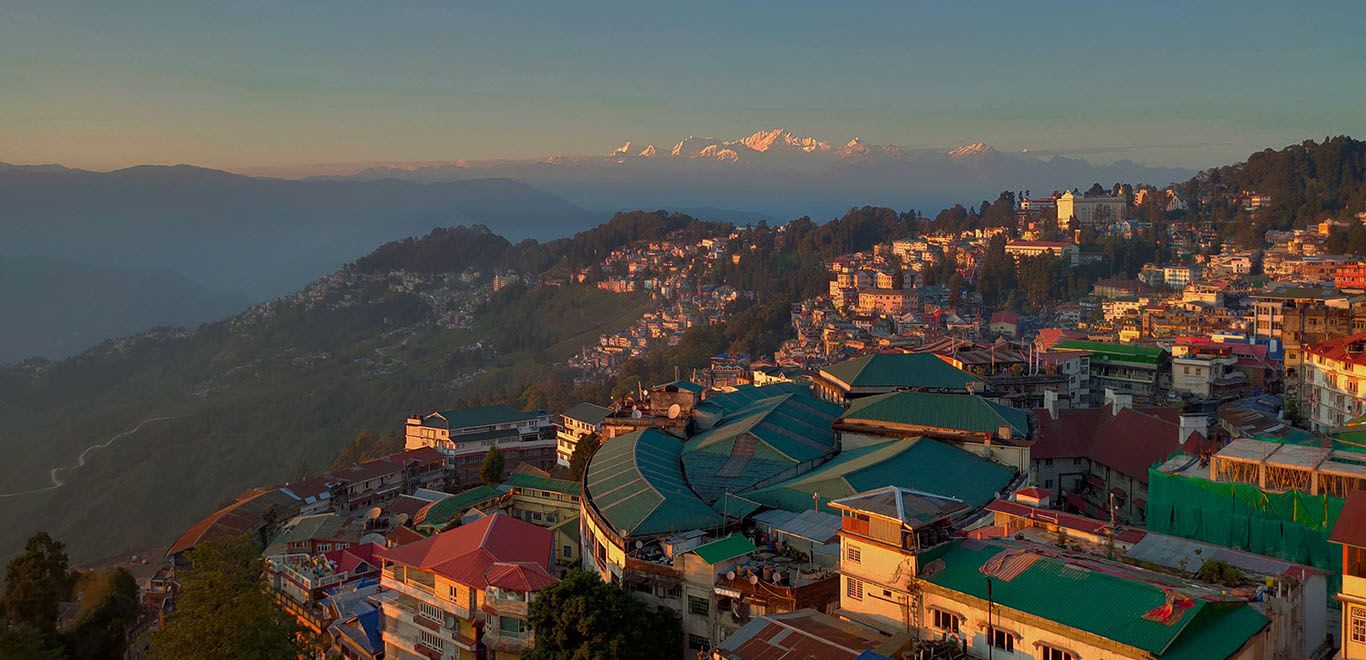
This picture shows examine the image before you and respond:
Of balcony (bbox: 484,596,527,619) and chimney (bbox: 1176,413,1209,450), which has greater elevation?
chimney (bbox: 1176,413,1209,450)

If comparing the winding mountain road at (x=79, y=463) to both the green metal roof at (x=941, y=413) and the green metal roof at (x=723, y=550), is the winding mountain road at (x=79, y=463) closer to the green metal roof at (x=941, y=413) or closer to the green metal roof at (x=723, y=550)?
the green metal roof at (x=941, y=413)

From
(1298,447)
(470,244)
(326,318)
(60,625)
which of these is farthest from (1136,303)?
(470,244)

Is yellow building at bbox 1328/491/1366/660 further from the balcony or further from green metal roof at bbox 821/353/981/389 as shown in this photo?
green metal roof at bbox 821/353/981/389

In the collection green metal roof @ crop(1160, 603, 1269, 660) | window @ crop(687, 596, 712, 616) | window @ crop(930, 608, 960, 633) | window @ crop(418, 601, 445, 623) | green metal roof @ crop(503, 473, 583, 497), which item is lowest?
green metal roof @ crop(503, 473, 583, 497)

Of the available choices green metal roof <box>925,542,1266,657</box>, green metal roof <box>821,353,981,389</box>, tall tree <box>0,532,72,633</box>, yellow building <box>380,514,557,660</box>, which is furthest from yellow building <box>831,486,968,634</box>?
tall tree <box>0,532,72,633</box>

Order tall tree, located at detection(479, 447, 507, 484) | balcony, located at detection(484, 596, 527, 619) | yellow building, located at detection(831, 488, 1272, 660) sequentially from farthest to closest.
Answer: tall tree, located at detection(479, 447, 507, 484) < balcony, located at detection(484, 596, 527, 619) < yellow building, located at detection(831, 488, 1272, 660)

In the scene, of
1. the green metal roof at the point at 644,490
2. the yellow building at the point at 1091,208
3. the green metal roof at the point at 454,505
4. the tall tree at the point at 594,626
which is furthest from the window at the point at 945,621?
the yellow building at the point at 1091,208
